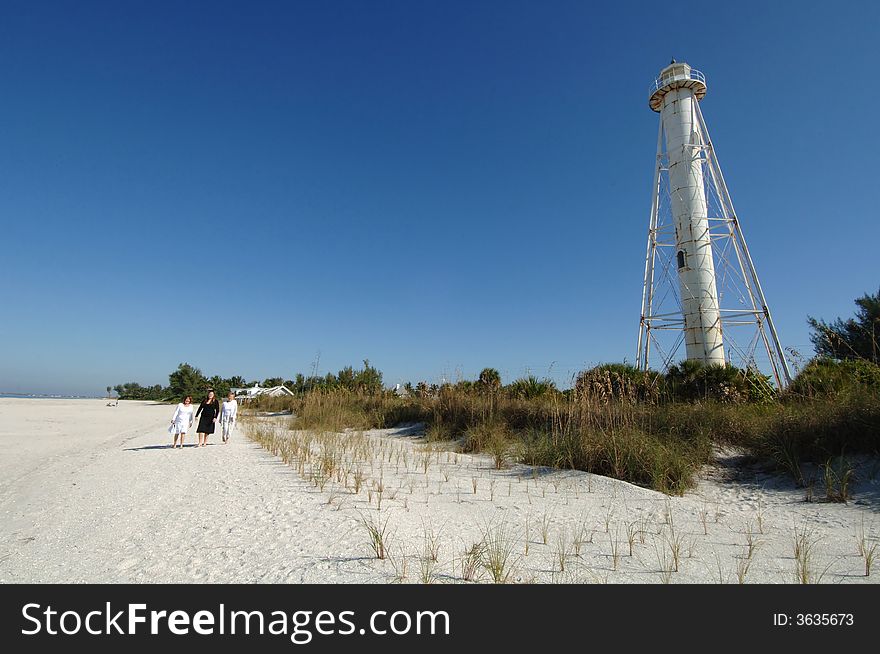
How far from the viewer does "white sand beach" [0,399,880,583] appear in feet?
9.83

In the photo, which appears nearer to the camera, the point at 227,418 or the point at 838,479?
the point at 838,479

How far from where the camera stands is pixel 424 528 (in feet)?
13.0

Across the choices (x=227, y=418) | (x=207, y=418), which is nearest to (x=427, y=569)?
(x=207, y=418)

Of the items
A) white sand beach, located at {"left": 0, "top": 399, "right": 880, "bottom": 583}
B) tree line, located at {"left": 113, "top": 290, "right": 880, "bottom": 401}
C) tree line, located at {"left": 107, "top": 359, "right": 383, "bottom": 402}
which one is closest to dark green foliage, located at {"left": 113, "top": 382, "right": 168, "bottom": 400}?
tree line, located at {"left": 107, "top": 359, "right": 383, "bottom": 402}

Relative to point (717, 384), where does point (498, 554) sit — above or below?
below

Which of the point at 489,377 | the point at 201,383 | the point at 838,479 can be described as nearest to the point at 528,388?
the point at 489,377

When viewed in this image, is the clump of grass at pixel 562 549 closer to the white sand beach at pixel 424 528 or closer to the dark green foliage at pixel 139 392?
the white sand beach at pixel 424 528

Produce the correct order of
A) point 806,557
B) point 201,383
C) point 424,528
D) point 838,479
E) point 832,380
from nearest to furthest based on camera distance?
1. point 806,557
2. point 424,528
3. point 838,479
4. point 832,380
5. point 201,383

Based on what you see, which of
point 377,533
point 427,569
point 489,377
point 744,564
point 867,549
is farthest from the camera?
point 489,377

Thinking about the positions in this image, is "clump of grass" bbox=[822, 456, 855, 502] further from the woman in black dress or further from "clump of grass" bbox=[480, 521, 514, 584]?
the woman in black dress

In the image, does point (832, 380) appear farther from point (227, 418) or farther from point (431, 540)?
point (227, 418)

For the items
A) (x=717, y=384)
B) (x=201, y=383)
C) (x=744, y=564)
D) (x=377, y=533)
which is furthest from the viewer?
(x=201, y=383)

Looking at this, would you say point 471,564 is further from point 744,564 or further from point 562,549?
point 744,564

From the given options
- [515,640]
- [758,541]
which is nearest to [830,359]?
[758,541]
